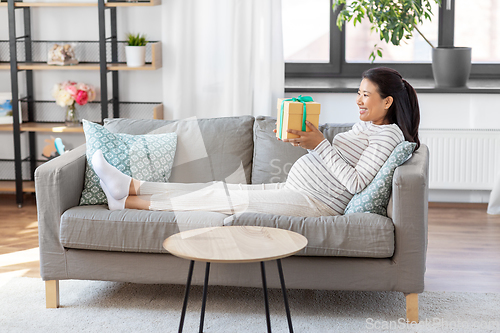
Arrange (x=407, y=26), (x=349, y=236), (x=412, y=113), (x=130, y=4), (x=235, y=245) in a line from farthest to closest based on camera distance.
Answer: (x=130, y=4)
(x=407, y=26)
(x=412, y=113)
(x=349, y=236)
(x=235, y=245)

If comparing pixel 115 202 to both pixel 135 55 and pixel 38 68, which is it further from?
pixel 38 68

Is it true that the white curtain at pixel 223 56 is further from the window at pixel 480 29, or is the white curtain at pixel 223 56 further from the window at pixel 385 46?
the window at pixel 480 29

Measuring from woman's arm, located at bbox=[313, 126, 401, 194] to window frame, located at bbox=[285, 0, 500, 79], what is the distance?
1.92 meters

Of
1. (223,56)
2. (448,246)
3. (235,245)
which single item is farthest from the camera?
(223,56)

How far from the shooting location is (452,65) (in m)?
3.85

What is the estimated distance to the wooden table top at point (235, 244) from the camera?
1.88m

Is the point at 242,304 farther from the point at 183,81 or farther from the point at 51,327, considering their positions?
Answer: the point at 183,81

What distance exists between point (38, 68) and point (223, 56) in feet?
3.77

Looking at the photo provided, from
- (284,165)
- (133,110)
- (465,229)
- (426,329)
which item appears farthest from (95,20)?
(426,329)

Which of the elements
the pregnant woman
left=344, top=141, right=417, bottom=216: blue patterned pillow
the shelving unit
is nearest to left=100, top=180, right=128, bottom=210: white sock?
the pregnant woman

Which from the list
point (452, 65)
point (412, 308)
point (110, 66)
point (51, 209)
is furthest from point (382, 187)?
point (110, 66)

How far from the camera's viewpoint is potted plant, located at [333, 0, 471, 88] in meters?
3.55

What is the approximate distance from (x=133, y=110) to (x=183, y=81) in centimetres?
48

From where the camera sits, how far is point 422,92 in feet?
12.6
